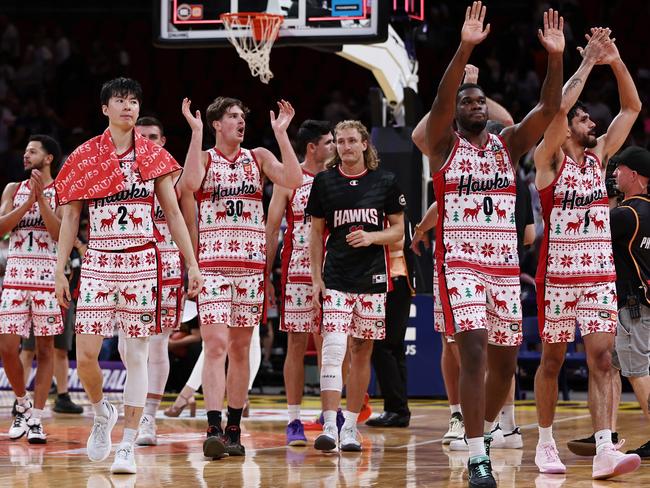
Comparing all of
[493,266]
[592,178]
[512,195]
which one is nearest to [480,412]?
[493,266]

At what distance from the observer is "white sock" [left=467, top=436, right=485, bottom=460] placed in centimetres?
617

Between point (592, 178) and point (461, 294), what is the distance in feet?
4.44

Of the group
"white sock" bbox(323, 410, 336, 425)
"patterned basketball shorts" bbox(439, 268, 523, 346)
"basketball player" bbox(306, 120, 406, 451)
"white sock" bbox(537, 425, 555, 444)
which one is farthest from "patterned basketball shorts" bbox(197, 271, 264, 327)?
"white sock" bbox(537, 425, 555, 444)

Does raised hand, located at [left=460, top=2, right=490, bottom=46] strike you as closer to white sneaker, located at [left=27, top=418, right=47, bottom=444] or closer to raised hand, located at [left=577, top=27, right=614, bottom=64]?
raised hand, located at [left=577, top=27, right=614, bottom=64]

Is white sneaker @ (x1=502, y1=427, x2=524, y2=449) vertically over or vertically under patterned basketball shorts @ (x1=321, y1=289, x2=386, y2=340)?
under

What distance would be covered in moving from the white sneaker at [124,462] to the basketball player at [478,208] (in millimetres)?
2057

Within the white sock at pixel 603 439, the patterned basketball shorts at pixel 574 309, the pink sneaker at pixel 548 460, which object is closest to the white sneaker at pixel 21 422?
the pink sneaker at pixel 548 460

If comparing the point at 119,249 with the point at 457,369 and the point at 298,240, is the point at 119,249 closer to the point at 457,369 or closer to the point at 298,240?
the point at 298,240

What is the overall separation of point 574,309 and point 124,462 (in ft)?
9.55

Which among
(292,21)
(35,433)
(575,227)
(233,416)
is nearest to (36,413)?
(35,433)

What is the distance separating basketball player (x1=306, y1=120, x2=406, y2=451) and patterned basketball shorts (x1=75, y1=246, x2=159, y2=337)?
5.02 feet

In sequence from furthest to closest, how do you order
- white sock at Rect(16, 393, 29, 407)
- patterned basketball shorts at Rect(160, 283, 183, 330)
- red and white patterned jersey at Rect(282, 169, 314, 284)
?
white sock at Rect(16, 393, 29, 407)
red and white patterned jersey at Rect(282, 169, 314, 284)
patterned basketball shorts at Rect(160, 283, 183, 330)

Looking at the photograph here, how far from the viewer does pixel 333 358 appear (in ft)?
26.0

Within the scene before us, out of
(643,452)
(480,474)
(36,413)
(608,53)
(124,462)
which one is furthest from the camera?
(36,413)
